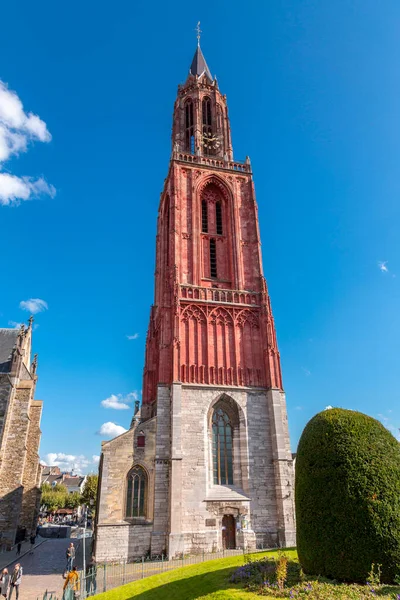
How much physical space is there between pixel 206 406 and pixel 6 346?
64.3 ft

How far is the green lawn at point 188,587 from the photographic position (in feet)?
31.6

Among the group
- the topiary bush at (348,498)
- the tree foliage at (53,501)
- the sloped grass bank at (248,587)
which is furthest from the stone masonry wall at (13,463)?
the tree foliage at (53,501)

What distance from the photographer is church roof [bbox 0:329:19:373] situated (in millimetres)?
31106

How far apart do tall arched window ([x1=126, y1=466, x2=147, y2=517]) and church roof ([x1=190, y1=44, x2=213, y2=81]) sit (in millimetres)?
41685

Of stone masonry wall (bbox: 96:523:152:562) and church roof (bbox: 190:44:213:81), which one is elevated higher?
church roof (bbox: 190:44:213:81)

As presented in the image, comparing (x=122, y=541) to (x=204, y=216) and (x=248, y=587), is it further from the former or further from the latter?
(x=204, y=216)

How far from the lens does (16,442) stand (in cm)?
2848

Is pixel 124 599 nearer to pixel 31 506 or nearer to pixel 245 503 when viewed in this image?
pixel 245 503

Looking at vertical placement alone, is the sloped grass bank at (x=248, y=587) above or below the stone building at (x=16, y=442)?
below

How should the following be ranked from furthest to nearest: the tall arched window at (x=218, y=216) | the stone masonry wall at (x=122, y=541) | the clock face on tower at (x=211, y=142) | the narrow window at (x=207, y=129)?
the narrow window at (x=207, y=129) → the clock face on tower at (x=211, y=142) → the tall arched window at (x=218, y=216) → the stone masonry wall at (x=122, y=541)

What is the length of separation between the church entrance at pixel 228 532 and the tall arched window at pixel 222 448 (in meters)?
1.98

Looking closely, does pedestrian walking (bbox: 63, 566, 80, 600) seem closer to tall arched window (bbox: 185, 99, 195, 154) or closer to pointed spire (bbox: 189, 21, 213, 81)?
tall arched window (bbox: 185, 99, 195, 154)

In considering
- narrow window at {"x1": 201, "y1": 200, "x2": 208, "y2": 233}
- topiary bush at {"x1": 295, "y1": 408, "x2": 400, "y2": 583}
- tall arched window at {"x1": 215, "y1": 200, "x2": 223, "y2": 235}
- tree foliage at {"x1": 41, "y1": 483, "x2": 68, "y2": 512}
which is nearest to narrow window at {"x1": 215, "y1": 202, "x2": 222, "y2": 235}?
tall arched window at {"x1": 215, "y1": 200, "x2": 223, "y2": 235}

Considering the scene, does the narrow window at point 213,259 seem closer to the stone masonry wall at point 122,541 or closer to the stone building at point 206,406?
the stone building at point 206,406
